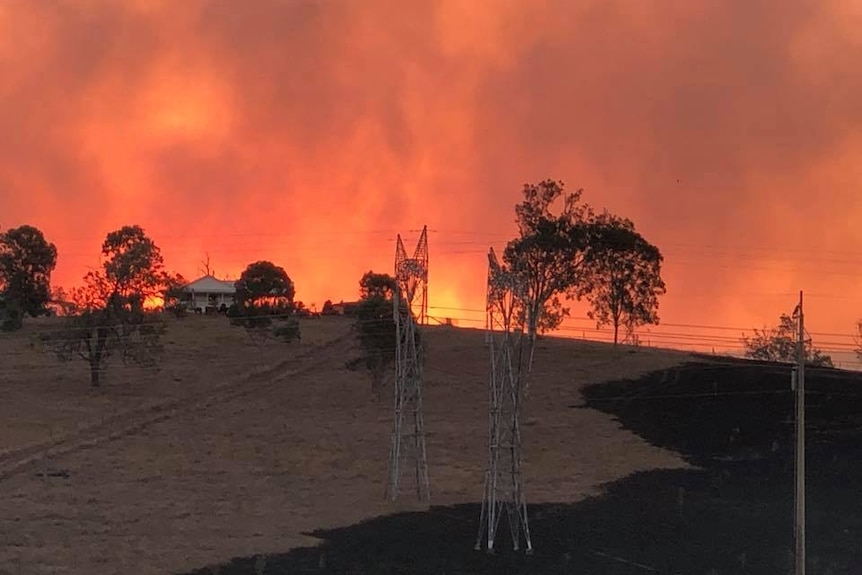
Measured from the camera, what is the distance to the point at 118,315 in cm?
6556

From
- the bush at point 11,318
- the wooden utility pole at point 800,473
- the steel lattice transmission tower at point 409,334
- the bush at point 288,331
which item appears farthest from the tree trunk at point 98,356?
the wooden utility pole at point 800,473

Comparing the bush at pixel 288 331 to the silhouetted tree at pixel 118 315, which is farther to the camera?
the bush at pixel 288 331

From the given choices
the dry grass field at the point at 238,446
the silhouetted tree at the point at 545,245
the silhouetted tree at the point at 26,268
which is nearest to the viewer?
the dry grass field at the point at 238,446

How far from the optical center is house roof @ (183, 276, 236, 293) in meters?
151

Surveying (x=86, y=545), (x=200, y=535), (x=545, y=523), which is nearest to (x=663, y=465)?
(x=545, y=523)

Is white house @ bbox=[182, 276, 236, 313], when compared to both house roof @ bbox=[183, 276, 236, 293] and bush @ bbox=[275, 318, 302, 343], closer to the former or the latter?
house roof @ bbox=[183, 276, 236, 293]

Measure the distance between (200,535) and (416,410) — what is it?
36.3ft

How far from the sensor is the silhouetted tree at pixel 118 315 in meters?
66.1

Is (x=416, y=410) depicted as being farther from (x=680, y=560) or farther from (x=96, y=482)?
(x=96, y=482)

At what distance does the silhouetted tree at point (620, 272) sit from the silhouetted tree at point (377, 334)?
15193mm

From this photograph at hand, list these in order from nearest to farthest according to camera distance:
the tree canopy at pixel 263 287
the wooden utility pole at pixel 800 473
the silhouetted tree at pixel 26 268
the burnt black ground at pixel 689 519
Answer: the wooden utility pole at pixel 800 473, the burnt black ground at pixel 689 519, the tree canopy at pixel 263 287, the silhouetted tree at pixel 26 268

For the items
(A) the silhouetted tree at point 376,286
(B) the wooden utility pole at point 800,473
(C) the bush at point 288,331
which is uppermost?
(A) the silhouetted tree at point 376,286

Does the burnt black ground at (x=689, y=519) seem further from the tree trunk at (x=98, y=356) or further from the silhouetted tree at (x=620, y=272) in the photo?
the tree trunk at (x=98, y=356)

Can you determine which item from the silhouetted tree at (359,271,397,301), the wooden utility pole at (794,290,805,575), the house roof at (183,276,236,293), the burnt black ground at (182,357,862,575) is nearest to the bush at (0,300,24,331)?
the silhouetted tree at (359,271,397,301)
